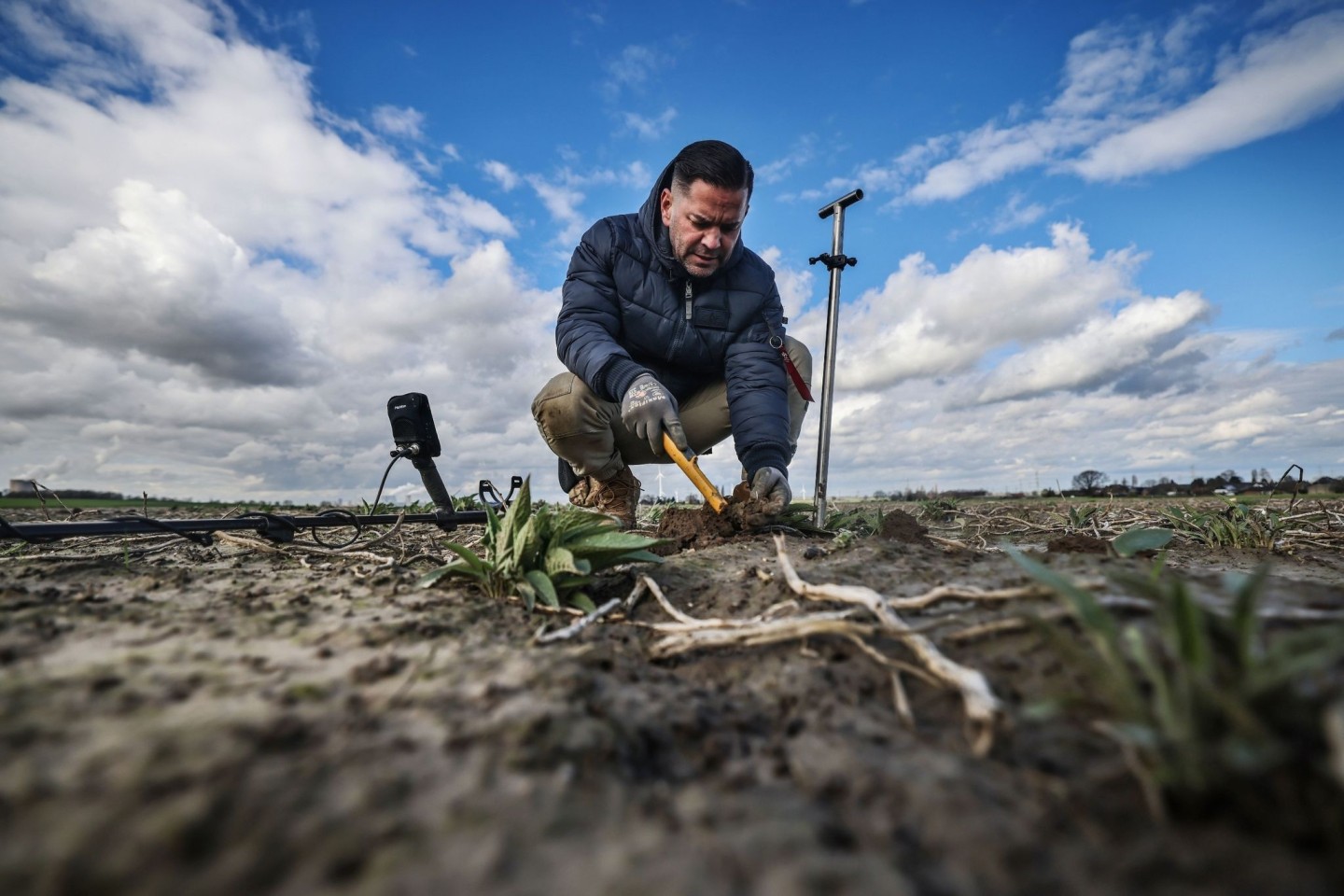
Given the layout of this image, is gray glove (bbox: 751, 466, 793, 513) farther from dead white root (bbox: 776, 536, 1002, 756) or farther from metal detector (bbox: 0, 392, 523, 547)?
dead white root (bbox: 776, 536, 1002, 756)

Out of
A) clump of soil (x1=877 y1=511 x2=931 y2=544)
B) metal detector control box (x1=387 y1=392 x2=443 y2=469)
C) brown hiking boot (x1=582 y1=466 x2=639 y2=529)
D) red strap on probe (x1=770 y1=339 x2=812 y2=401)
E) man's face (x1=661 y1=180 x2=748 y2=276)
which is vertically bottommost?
clump of soil (x1=877 y1=511 x2=931 y2=544)

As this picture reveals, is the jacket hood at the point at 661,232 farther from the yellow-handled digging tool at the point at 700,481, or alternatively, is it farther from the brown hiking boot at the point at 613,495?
the brown hiking boot at the point at 613,495

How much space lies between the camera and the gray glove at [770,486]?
386cm

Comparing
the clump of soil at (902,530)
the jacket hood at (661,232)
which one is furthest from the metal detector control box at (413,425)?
the clump of soil at (902,530)

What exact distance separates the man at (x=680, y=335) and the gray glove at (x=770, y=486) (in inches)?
0.5

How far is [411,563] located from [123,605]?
3.57ft

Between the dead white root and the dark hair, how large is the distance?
324cm

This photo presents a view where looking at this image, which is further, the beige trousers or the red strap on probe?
the beige trousers

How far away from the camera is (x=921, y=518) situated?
6.98m

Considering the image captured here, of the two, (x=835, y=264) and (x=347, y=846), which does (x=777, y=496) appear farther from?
(x=347, y=846)

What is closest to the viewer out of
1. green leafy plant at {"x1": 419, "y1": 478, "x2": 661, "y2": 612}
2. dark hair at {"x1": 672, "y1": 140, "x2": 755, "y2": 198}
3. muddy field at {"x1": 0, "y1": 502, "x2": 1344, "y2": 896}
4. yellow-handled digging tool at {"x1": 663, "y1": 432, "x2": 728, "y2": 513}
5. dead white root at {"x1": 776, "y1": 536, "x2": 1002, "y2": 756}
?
muddy field at {"x1": 0, "y1": 502, "x2": 1344, "y2": 896}

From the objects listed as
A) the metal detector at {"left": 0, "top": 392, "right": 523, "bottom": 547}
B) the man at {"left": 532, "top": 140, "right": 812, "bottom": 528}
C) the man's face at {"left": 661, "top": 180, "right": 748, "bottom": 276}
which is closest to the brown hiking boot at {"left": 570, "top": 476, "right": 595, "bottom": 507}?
the man at {"left": 532, "top": 140, "right": 812, "bottom": 528}

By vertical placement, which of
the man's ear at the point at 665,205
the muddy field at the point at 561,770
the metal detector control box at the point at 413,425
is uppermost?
the man's ear at the point at 665,205

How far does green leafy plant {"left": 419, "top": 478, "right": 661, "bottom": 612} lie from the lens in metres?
2.09
